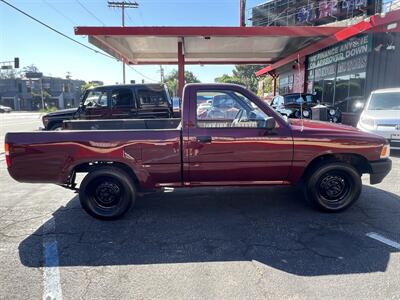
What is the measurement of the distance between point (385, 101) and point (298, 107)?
14.8 feet

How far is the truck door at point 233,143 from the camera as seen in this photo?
4.24 m

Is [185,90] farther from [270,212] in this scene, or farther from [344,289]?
[344,289]

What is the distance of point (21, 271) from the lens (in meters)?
3.22

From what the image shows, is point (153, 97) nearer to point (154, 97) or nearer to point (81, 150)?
point (154, 97)

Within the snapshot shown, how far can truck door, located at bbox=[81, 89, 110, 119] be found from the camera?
859cm

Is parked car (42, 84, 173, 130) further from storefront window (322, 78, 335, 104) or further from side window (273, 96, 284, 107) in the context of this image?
storefront window (322, 78, 335, 104)

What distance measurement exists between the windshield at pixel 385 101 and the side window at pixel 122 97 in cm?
721

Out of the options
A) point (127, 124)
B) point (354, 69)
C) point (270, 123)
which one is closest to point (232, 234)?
point (270, 123)

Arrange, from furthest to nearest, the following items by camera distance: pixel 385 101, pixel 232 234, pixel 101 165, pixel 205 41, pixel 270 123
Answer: pixel 205 41 < pixel 385 101 < pixel 101 165 < pixel 270 123 < pixel 232 234

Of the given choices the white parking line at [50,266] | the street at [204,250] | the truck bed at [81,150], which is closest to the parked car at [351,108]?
the street at [204,250]

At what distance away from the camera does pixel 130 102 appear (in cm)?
852

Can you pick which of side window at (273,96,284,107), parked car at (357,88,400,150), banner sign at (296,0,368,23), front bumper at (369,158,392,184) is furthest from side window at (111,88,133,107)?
banner sign at (296,0,368,23)

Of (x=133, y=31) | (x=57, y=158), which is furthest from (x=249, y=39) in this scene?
(x=57, y=158)

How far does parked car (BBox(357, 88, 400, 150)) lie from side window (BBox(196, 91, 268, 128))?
227 inches
